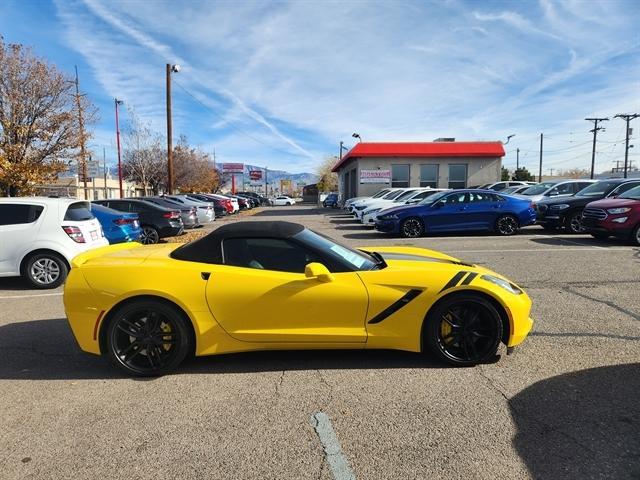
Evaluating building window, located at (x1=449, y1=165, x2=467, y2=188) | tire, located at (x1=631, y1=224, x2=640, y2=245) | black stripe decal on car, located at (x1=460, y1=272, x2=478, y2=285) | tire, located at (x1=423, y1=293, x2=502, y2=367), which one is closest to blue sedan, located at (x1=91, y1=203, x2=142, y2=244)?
tire, located at (x1=423, y1=293, x2=502, y2=367)

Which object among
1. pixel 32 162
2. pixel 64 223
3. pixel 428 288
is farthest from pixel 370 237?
pixel 32 162

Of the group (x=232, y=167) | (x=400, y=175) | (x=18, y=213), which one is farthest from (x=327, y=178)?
(x=18, y=213)

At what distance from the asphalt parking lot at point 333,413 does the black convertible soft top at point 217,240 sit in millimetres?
957

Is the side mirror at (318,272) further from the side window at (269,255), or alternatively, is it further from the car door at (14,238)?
the car door at (14,238)

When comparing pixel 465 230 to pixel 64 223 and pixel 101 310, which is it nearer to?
pixel 64 223

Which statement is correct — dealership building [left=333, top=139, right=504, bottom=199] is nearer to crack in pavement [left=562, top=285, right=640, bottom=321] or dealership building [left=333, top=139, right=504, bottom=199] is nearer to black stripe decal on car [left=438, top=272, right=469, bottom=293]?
crack in pavement [left=562, top=285, right=640, bottom=321]

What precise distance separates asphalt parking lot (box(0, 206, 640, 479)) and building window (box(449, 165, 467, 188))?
27805 millimetres

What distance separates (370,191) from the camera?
3234cm

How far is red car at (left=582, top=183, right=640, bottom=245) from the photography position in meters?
10.2

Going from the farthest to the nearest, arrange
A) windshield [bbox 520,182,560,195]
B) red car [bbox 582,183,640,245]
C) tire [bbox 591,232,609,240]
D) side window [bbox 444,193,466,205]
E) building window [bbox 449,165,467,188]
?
building window [bbox 449,165,467,188]
windshield [bbox 520,182,560,195]
side window [bbox 444,193,466,205]
tire [bbox 591,232,609,240]
red car [bbox 582,183,640,245]

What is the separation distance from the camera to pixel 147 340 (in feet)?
12.5

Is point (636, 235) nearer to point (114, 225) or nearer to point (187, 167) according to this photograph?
point (114, 225)

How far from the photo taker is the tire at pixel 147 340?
3.79 metres

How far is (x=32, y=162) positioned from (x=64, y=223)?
1102 centimetres
